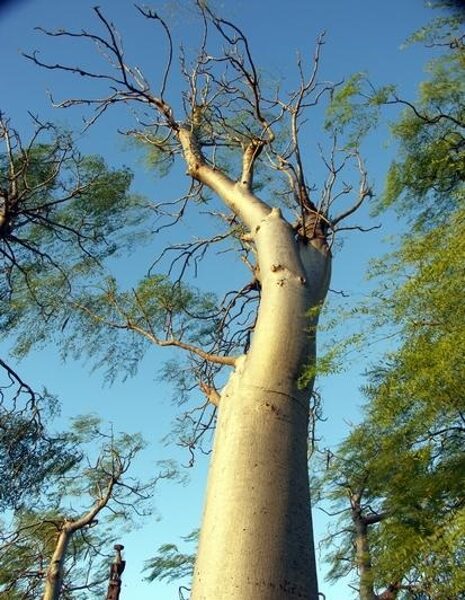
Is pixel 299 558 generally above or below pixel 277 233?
below

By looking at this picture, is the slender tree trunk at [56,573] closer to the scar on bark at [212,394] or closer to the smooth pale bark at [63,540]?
the smooth pale bark at [63,540]

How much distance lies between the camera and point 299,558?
1.98 metres

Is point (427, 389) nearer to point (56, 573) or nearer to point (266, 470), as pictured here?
point (266, 470)

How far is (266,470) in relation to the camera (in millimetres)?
2129

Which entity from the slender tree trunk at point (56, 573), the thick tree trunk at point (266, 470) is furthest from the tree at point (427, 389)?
the slender tree trunk at point (56, 573)

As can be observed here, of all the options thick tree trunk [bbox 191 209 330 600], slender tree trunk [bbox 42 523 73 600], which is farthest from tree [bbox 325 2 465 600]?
slender tree trunk [bbox 42 523 73 600]

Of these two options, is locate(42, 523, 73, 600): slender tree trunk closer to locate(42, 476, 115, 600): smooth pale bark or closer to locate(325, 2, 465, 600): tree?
locate(42, 476, 115, 600): smooth pale bark

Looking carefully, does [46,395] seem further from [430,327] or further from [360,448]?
[430,327]

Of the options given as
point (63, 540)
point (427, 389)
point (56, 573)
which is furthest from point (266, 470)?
point (63, 540)

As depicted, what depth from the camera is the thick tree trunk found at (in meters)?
1.89

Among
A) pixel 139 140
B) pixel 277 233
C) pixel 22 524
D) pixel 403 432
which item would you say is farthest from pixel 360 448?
pixel 22 524

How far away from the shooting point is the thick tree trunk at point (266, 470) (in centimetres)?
189

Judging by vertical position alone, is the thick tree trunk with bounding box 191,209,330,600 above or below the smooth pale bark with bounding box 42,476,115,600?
below

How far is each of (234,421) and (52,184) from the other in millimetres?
4452
